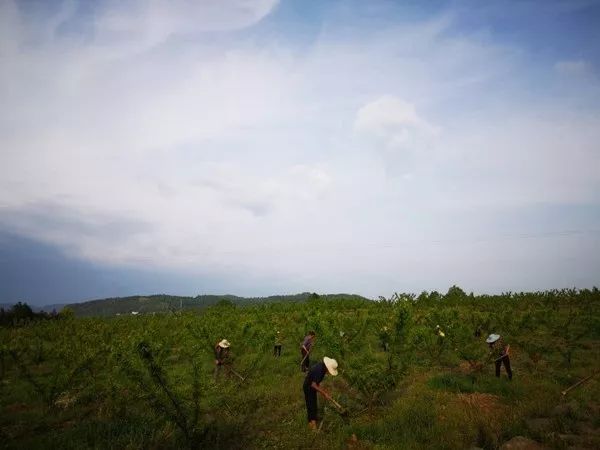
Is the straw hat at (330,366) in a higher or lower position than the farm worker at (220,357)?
higher

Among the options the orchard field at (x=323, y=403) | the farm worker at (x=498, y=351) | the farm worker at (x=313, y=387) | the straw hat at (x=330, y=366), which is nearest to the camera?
the orchard field at (x=323, y=403)

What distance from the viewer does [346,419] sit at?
8758mm

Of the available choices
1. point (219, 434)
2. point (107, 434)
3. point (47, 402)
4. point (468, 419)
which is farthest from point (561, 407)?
point (47, 402)

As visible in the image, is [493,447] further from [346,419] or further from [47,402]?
[47,402]

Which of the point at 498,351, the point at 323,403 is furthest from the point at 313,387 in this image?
the point at 498,351

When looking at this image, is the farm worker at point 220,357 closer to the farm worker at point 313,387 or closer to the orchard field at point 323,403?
the orchard field at point 323,403

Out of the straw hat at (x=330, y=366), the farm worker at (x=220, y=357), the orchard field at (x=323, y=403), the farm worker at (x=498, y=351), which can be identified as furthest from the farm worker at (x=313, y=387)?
the farm worker at (x=498, y=351)

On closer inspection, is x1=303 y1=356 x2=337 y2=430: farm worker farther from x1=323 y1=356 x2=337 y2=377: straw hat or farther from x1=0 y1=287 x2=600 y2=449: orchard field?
x1=0 y1=287 x2=600 y2=449: orchard field

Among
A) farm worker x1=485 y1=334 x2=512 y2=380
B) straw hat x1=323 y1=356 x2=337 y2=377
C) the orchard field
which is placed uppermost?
straw hat x1=323 y1=356 x2=337 y2=377

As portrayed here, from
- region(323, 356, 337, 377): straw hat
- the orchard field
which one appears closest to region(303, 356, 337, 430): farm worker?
region(323, 356, 337, 377): straw hat

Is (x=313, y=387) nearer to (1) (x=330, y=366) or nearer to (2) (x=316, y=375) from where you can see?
(2) (x=316, y=375)

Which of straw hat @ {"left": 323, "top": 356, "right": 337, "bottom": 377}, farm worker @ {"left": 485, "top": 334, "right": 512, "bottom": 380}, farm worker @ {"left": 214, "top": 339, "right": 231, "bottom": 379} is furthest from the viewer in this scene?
farm worker @ {"left": 214, "top": 339, "right": 231, "bottom": 379}

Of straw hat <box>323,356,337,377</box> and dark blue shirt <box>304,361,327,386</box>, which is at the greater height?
straw hat <box>323,356,337,377</box>

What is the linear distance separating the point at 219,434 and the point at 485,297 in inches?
1471
